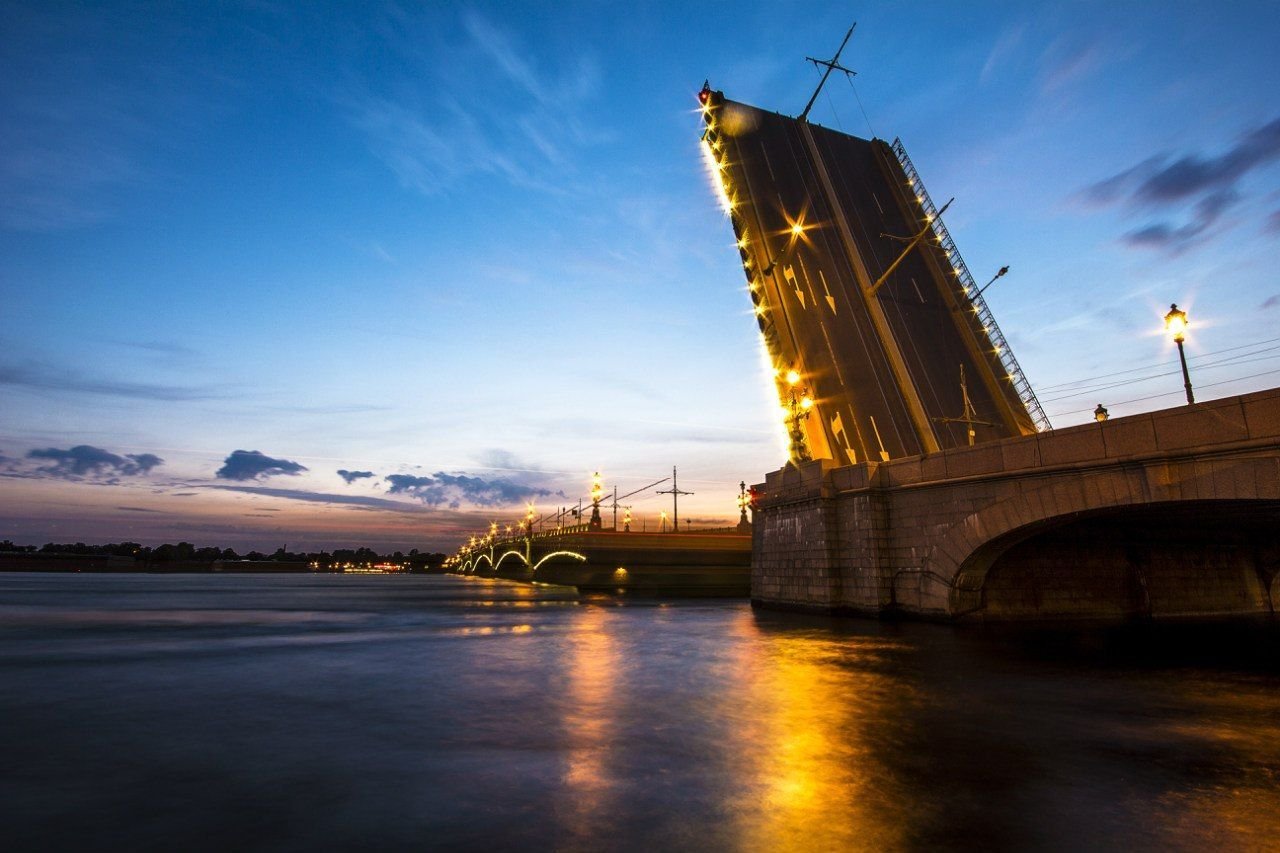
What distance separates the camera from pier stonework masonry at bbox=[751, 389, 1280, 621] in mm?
12734

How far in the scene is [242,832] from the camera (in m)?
4.09

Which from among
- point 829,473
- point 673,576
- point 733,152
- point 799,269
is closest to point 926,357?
point 799,269

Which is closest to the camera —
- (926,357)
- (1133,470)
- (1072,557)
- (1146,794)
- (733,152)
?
(1146,794)

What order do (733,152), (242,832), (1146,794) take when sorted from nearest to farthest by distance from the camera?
1. (242,832)
2. (1146,794)
3. (733,152)

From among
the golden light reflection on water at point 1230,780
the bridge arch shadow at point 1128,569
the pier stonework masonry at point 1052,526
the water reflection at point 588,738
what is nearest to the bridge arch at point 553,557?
the pier stonework masonry at point 1052,526

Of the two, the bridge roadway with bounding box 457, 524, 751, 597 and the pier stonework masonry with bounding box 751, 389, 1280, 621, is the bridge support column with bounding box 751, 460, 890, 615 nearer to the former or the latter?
the pier stonework masonry with bounding box 751, 389, 1280, 621

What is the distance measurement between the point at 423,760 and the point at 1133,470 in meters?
14.6

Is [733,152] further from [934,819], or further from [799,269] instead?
[934,819]

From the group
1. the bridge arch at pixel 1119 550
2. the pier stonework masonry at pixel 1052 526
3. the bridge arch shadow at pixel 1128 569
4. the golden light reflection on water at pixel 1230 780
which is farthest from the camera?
the bridge arch shadow at pixel 1128 569

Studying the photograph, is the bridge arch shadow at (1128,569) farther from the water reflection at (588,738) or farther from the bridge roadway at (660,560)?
the bridge roadway at (660,560)

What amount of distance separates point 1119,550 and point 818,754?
20094 millimetres

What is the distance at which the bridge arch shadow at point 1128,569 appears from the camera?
1764 cm

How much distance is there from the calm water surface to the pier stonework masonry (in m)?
3.74

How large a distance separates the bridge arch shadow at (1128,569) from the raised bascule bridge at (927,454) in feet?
0.23
